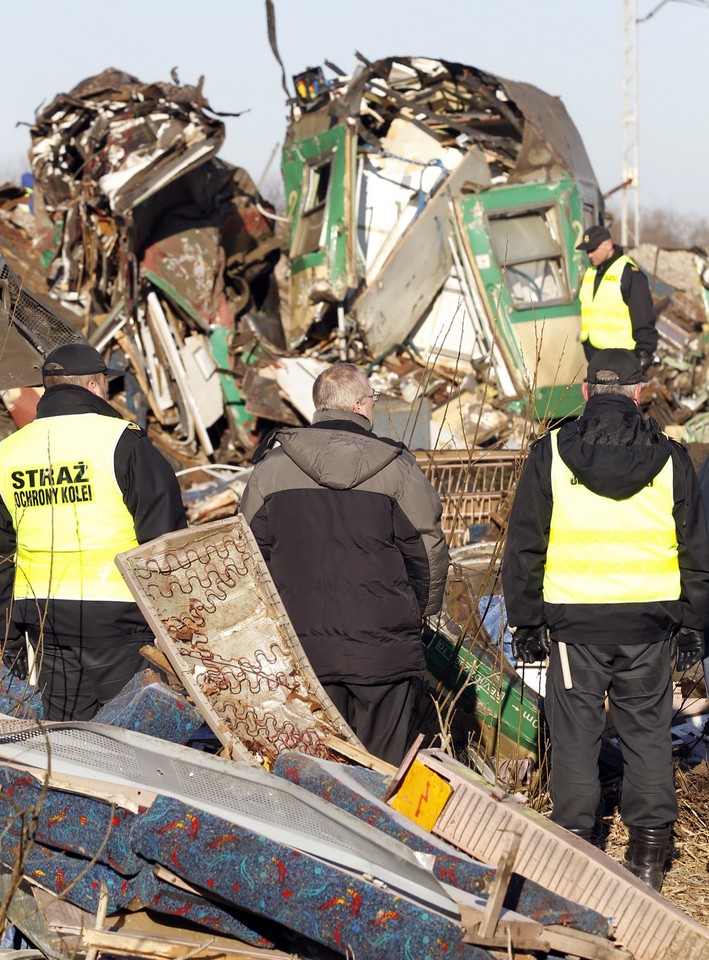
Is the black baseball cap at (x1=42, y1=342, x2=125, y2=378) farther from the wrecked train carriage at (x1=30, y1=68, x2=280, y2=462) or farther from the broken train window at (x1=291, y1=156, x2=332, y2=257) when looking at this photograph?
the broken train window at (x1=291, y1=156, x2=332, y2=257)

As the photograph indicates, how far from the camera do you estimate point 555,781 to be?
3.88 metres

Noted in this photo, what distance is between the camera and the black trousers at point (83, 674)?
3832mm

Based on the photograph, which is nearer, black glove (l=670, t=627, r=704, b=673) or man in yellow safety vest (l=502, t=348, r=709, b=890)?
man in yellow safety vest (l=502, t=348, r=709, b=890)

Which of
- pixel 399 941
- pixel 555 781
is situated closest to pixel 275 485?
pixel 555 781

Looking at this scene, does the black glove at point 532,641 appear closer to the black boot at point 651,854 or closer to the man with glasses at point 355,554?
the man with glasses at point 355,554

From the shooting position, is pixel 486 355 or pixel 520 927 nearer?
pixel 520 927

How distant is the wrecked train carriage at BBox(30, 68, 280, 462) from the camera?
10.1 meters

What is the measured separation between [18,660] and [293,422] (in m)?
5.95

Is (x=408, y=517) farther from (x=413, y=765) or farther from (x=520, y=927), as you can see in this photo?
(x=520, y=927)

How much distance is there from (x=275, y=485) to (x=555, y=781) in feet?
4.42

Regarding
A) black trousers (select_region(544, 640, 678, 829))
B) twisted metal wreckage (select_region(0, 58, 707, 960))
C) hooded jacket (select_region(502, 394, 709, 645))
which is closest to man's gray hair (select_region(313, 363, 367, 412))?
twisted metal wreckage (select_region(0, 58, 707, 960))

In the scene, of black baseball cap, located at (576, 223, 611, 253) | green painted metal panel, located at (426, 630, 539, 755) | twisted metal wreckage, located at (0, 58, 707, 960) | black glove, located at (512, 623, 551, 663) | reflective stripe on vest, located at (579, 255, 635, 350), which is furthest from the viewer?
reflective stripe on vest, located at (579, 255, 635, 350)

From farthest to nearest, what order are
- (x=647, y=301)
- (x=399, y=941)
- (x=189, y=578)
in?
(x=647, y=301), (x=189, y=578), (x=399, y=941)

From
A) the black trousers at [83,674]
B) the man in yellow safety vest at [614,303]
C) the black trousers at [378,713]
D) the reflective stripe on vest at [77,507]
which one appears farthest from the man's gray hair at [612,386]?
the man in yellow safety vest at [614,303]
